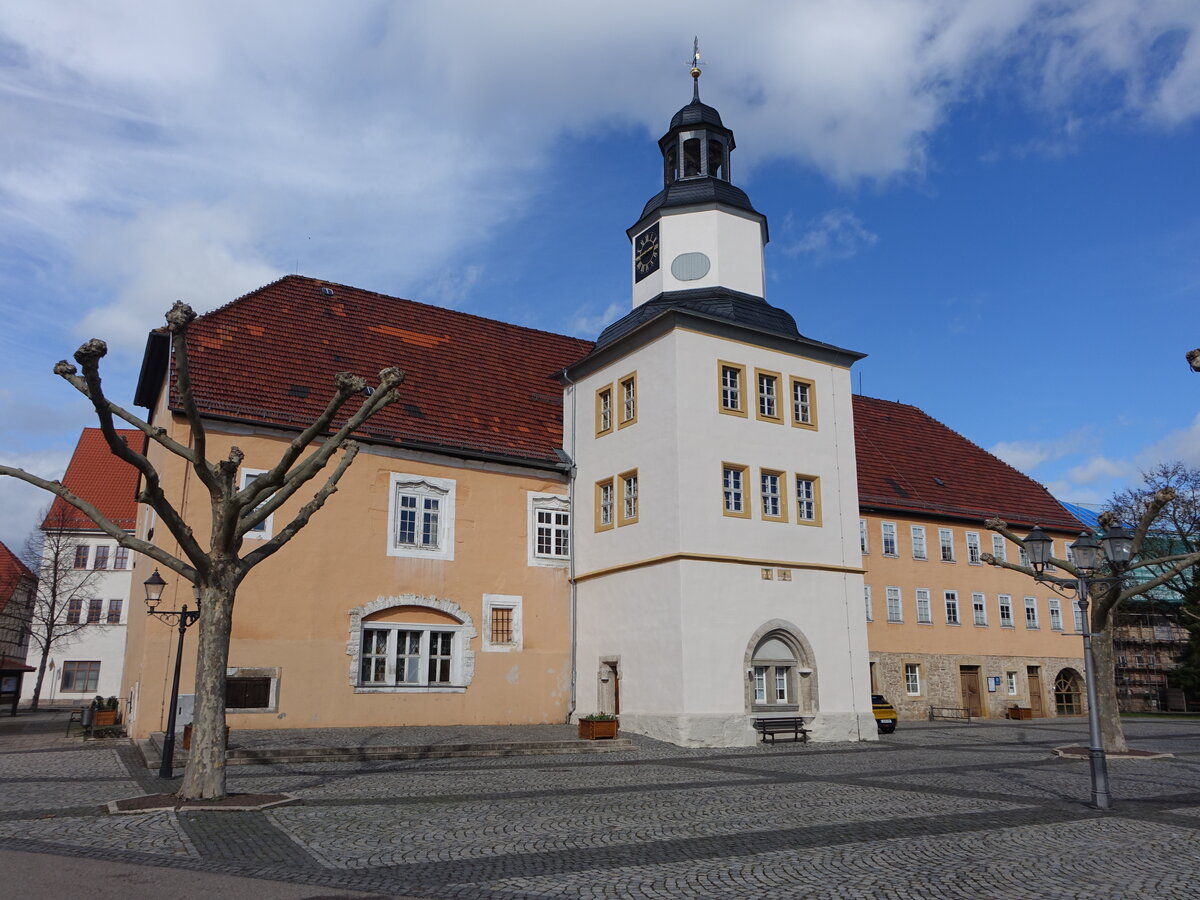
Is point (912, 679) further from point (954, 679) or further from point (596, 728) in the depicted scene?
point (596, 728)

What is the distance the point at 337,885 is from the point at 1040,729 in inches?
1074

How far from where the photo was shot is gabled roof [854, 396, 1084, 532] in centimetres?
3584

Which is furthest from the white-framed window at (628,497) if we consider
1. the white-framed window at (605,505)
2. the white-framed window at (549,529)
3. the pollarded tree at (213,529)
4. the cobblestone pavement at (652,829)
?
the pollarded tree at (213,529)

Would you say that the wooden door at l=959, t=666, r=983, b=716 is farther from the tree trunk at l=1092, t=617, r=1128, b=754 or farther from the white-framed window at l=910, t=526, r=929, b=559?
the tree trunk at l=1092, t=617, r=1128, b=754

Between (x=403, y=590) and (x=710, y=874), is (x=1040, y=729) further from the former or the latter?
(x=710, y=874)

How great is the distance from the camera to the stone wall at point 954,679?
1332 inches

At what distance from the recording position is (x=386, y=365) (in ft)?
88.9

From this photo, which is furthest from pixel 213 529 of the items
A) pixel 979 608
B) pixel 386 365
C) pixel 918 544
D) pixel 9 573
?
pixel 9 573

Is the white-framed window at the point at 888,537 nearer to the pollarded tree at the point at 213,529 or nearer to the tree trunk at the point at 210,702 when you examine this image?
the pollarded tree at the point at 213,529

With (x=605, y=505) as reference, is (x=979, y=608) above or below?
below

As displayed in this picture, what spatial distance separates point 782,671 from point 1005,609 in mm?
17230

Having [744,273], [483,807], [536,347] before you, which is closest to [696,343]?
[744,273]

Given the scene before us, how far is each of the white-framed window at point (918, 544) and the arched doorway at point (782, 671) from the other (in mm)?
12990

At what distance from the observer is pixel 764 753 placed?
827 inches
